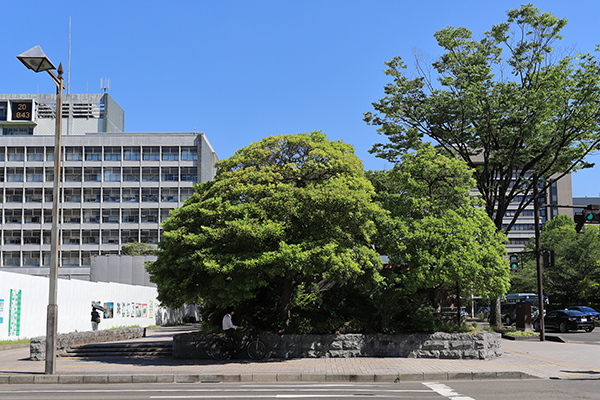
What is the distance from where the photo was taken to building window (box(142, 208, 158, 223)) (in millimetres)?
77875

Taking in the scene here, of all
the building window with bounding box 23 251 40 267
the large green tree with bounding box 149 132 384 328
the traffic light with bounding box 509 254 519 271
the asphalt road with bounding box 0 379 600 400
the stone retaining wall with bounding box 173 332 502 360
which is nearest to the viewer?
the asphalt road with bounding box 0 379 600 400

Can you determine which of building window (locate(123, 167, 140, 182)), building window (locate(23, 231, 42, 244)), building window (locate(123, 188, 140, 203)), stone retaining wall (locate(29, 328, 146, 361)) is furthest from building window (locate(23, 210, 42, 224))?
stone retaining wall (locate(29, 328, 146, 361))

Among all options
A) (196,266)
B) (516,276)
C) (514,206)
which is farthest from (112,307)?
(514,206)

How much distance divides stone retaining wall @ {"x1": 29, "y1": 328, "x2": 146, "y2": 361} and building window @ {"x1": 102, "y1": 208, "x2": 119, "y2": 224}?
52034mm

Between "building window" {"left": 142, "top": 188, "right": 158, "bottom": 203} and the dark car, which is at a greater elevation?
"building window" {"left": 142, "top": 188, "right": 158, "bottom": 203}

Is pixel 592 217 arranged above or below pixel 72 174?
below

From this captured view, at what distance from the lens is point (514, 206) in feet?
405

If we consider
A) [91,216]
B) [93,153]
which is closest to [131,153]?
[93,153]

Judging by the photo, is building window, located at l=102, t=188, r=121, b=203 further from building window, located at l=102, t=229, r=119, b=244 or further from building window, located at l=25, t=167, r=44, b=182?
building window, located at l=25, t=167, r=44, b=182

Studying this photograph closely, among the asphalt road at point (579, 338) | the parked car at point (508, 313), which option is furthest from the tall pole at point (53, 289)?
the parked car at point (508, 313)

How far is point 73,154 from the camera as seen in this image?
78.6m

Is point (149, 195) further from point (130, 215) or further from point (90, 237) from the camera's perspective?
point (90, 237)

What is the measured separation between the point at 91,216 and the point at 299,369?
69.3 m

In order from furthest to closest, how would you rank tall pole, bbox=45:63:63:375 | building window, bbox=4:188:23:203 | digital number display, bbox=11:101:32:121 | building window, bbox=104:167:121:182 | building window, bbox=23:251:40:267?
digital number display, bbox=11:101:32:121
building window, bbox=104:167:121:182
building window, bbox=4:188:23:203
building window, bbox=23:251:40:267
tall pole, bbox=45:63:63:375
